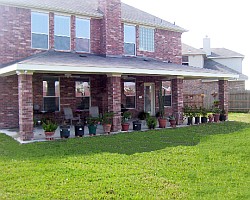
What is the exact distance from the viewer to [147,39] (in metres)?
19.0

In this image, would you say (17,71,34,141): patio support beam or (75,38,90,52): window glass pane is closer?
(17,71,34,141): patio support beam

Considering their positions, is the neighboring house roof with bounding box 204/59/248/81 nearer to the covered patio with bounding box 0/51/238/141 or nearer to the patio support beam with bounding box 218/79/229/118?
the covered patio with bounding box 0/51/238/141

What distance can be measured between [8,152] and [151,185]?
192 inches

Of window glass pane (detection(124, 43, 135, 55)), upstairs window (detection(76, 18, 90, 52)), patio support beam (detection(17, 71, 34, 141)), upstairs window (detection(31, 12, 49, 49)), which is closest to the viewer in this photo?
patio support beam (detection(17, 71, 34, 141))

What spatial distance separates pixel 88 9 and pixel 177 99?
23.4 feet

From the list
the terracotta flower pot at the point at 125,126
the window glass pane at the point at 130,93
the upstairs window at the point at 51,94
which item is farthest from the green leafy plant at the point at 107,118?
the window glass pane at the point at 130,93

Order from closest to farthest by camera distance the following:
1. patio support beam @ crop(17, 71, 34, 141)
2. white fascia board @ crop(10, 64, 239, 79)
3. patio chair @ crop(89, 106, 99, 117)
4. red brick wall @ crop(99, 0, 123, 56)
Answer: white fascia board @ crop(10, 64, 239, 79) < patio support beam @ crop(17, 71, 34, 141) < patio chair @ crop(89, 106, 99, 117) < red brick wall @ crop(99, 0, 123, 56)

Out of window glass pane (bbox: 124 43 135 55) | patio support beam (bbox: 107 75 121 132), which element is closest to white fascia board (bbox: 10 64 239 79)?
patio support beam (bbox: 107 75 121 132)

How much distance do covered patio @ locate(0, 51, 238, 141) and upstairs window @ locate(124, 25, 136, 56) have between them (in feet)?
5.38

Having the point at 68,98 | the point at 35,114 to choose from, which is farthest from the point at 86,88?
the point at 35,114

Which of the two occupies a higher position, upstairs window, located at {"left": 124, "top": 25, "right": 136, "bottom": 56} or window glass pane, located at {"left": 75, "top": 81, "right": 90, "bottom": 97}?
upstairs window, located at {"left": 124, "top": 25, "right": 136, "bottom": 56}

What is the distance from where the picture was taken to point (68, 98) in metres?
15.7

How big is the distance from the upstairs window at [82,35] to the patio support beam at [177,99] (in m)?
5.20

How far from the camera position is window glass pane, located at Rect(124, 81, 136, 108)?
18.5m
